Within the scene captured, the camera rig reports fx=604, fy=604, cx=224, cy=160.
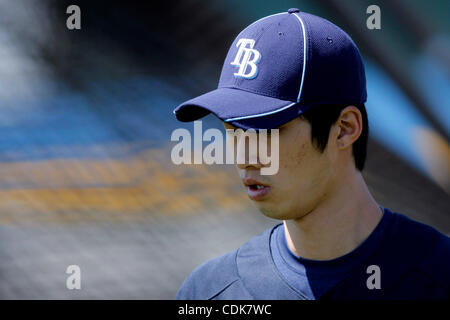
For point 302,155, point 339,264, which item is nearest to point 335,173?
point 302,155

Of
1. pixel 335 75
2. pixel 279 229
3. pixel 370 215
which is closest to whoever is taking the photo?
pixel 335 75

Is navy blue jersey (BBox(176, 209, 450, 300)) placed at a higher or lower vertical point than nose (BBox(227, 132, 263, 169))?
lower

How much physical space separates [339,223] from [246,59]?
433mm

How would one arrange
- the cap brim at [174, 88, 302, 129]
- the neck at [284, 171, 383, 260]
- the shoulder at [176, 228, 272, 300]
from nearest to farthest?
→ the cap brim at [174, 88, 302, 129] < the neck at [284, 171, 383, 260] < the shoulder at [176, 228, 272, 300]

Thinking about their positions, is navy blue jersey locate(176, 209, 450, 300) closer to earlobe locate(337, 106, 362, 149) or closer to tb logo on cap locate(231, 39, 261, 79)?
earlobe locate(337, 106, 362, 149)

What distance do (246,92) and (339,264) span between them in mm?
451

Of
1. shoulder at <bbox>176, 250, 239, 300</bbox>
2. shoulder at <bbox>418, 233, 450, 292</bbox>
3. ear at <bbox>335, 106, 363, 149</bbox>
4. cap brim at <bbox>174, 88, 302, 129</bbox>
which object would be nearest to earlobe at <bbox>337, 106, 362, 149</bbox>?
ear at <bbox>335, 106, 363, 149</bbox>

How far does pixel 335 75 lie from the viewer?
1308 millimetres

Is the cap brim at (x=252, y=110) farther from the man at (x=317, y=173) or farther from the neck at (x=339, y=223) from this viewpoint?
the neck at (x=339, y=223)

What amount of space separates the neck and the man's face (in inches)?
3.1

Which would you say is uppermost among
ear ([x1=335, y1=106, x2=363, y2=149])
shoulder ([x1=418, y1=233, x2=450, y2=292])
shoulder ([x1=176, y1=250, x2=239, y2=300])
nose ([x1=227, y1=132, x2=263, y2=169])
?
ear ([x1=335, y1=106, x2=363, y2=149])

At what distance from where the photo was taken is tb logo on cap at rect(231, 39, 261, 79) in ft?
4.40

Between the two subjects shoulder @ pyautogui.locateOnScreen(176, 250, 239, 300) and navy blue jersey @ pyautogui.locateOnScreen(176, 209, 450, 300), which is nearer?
navy blue jersey @ pyautogui.locateOnScreen(176, 209, 450, 300)

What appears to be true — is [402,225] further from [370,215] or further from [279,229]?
[279,229]
